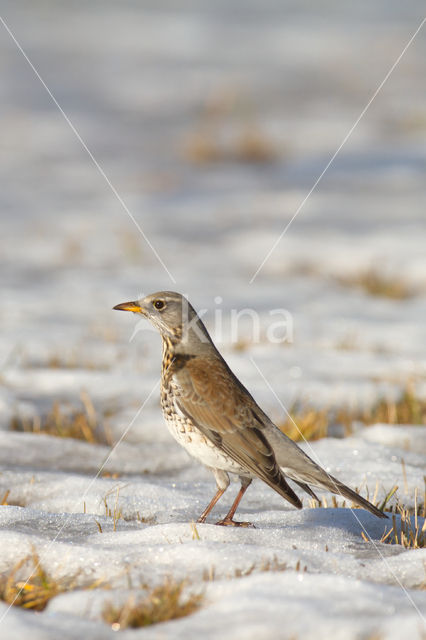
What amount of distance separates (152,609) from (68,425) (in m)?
4.06

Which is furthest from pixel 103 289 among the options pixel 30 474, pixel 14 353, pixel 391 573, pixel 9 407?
pixel 391 573

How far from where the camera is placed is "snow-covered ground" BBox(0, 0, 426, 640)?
12.7 feet

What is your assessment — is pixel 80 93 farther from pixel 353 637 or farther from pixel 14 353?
pixel 353 637

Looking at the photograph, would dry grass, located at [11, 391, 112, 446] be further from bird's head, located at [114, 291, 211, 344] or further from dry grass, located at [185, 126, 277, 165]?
dry grass, located at [185, 126, 277, 165]

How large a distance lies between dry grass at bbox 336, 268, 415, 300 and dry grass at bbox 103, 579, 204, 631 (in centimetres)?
891

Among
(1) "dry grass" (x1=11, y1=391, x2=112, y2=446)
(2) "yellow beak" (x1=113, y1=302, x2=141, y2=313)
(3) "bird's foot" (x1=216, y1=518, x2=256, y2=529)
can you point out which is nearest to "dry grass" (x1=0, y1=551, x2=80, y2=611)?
(3) "bird's foot" (x1=216, y1=518, x2=256, y2=529)

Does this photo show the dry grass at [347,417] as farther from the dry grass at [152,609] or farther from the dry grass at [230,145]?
the dry grass at [230,145]

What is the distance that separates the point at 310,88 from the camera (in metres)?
29.1

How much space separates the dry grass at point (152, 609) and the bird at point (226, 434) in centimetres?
123

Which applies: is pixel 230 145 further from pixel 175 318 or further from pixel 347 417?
pixel 175 318

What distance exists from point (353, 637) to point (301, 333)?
23.2 feet

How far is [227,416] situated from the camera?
5223 millimetres

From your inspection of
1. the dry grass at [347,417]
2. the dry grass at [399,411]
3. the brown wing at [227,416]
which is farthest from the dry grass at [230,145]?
the brown wing at [227,416]

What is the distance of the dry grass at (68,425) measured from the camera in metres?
7.18
